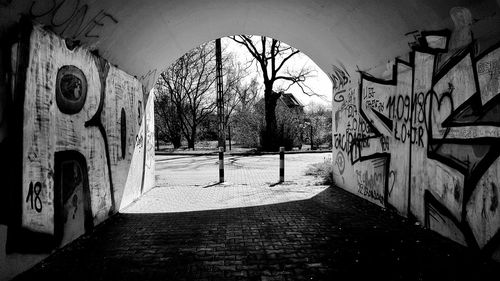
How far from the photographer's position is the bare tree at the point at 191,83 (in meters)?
32.0

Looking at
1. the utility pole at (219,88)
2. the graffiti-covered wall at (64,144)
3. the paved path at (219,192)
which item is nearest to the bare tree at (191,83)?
the utility pole at (219,88)

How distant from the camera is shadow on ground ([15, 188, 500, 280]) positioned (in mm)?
3818

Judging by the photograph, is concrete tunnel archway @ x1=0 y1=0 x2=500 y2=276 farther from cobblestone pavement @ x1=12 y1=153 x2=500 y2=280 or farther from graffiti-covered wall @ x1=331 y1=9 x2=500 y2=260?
cobblestone pavement @ x1=12 y1=153 x2=500 y2=280

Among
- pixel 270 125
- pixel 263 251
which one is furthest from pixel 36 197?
pixel 270 125

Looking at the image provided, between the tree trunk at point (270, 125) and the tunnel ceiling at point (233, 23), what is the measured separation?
1739 centimetres

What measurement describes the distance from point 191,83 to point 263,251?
29.5 m

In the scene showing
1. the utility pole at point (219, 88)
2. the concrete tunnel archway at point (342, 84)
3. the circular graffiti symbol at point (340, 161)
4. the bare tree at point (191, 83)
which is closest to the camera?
the concrete tunnel archway at point (342, 84)

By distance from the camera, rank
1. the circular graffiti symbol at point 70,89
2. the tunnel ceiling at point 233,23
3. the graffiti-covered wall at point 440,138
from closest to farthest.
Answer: the graffiti-covered wall at point 440,138
the tunnel ceiling at point 233,23
the circular graffiti symbol at point 70,89

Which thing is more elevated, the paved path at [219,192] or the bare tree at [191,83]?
the bare tree at [191,83]

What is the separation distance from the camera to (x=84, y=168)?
523cm

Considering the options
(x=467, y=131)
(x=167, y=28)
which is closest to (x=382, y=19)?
(x=467, y=131)

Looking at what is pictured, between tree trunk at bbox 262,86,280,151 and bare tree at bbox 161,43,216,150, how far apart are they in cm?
768

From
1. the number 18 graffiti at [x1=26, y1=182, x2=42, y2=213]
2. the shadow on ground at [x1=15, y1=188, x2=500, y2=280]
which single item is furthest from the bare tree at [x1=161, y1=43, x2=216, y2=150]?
the number 18 graffiti at [x1=26, y1=182, x2=42, y2=213]

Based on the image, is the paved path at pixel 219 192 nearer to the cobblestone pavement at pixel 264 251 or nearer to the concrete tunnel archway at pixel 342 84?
the concrete tunnel archway at pixel 342 84
